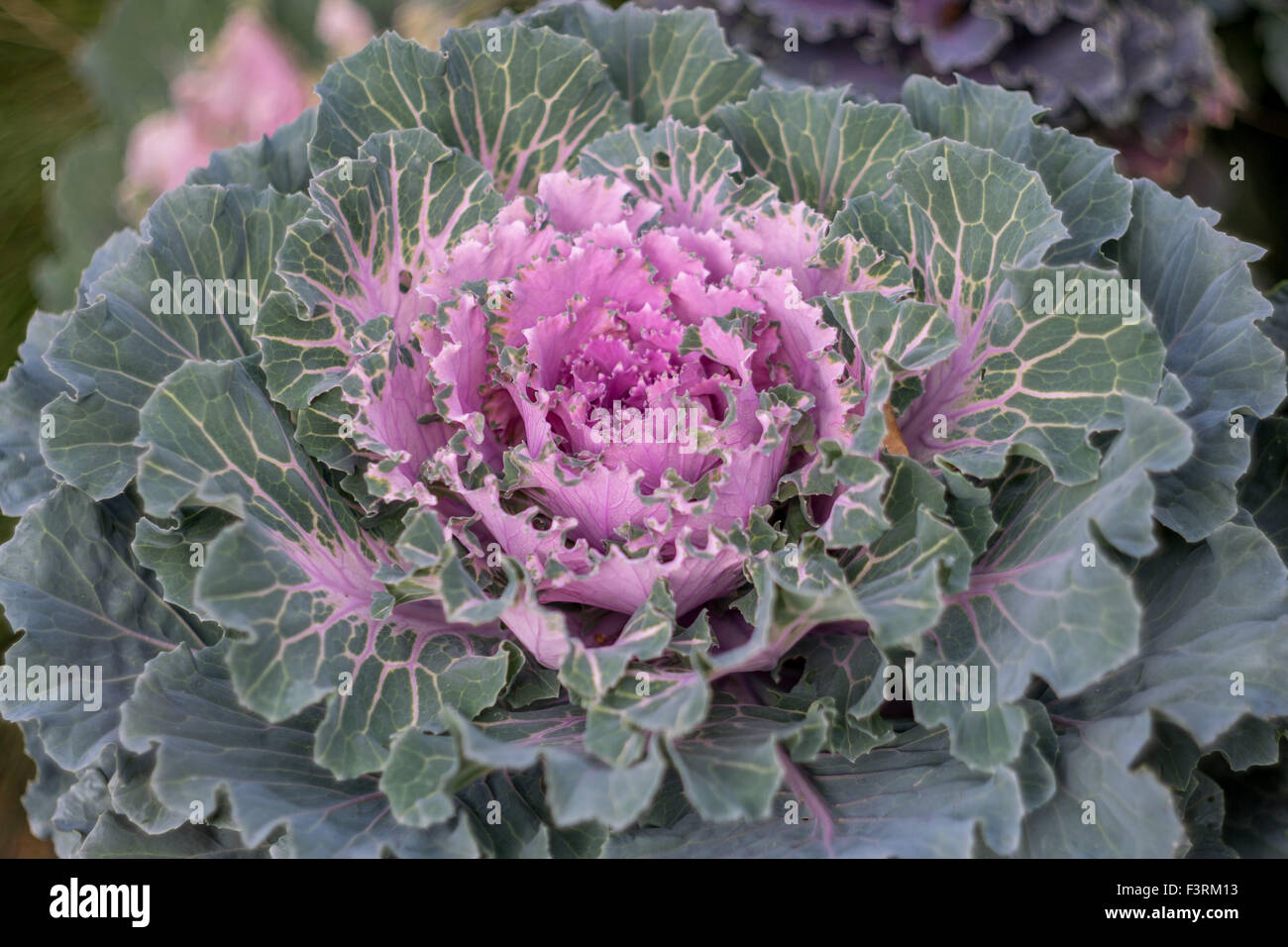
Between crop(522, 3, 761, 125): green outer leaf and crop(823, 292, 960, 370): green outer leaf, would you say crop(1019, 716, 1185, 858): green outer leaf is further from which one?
crop(522, 3, 761, 125): green outer leaf

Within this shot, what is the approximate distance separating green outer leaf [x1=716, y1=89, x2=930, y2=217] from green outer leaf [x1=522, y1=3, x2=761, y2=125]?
80 millimetres

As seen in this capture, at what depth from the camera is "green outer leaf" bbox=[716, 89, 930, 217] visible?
1474 mm

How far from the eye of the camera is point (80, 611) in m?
1.35

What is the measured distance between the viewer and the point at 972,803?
1.08 metres

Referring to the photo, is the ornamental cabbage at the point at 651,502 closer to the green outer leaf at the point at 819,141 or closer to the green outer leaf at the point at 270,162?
the green outer leaf at the point at 819,141

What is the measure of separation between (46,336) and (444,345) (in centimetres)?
73

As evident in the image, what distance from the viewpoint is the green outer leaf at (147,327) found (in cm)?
134

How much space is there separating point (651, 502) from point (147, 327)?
71 centimetres

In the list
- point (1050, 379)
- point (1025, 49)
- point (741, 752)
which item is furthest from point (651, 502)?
point (1025, 49)

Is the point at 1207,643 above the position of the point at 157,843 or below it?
above

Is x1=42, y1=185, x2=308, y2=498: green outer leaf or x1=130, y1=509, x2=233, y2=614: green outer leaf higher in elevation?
x1=42, y1=185, x2=308, y2=498: green outer leaf

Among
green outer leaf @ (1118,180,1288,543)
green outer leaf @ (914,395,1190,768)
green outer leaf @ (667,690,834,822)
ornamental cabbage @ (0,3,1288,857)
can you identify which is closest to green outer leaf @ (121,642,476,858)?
ornamental cabbage @ (0,3,1288,857)

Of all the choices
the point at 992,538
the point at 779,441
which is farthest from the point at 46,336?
the point at 992,538

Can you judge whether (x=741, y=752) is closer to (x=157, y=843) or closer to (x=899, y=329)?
(x=899, y=329)
